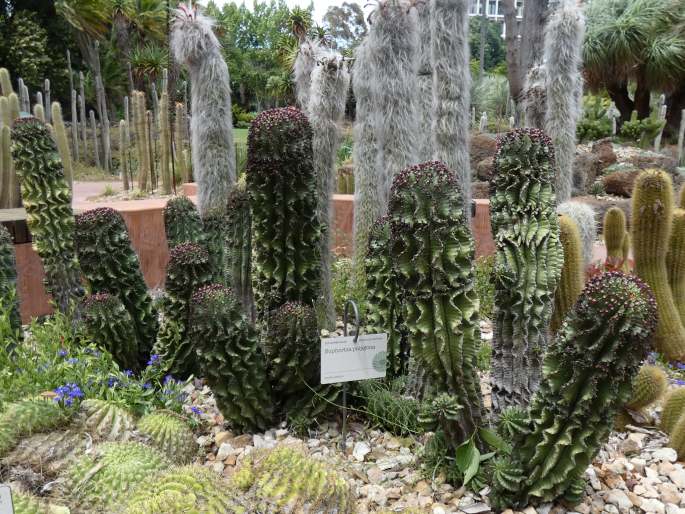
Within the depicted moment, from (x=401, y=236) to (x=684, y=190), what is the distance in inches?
132

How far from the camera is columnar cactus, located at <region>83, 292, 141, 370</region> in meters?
3.35

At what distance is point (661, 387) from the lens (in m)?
3.08

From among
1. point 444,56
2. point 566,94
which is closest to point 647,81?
point 566,94

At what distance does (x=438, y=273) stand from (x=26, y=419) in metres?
2.05

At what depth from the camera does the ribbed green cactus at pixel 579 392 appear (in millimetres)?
2064

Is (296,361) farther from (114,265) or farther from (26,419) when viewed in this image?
(114,265)

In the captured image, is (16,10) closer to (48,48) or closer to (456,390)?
(48,48)

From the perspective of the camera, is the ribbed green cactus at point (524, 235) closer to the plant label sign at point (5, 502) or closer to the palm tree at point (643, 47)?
the plant label sign at point (5, 502)

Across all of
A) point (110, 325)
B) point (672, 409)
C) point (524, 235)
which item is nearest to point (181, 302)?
point (110, 325)

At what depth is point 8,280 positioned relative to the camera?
149 inches

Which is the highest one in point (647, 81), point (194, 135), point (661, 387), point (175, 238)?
point (647, 81)

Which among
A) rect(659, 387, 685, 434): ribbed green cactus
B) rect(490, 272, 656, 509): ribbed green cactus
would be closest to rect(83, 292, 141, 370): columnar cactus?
rect(490, 272, 656, 509): ribbed green cactus

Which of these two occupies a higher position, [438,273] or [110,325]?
[438,273]

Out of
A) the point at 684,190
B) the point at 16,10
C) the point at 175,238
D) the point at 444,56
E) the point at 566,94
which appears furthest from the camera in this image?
the point at 16,10
